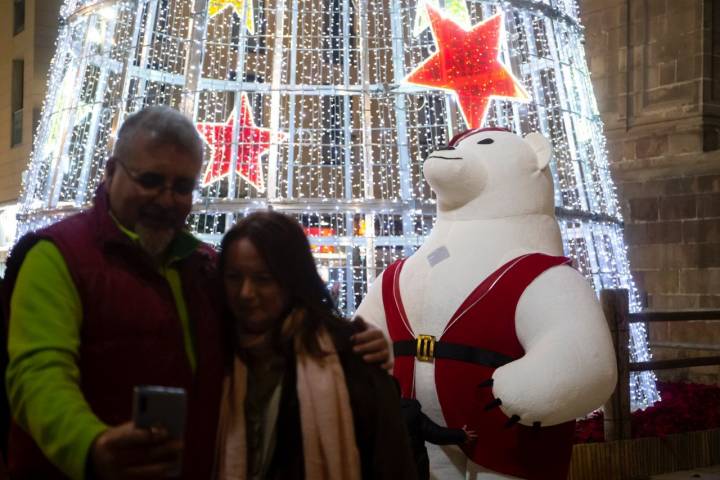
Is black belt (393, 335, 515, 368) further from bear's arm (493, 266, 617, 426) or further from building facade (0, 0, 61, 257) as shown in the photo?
building facade (0, 0, 61, 257)

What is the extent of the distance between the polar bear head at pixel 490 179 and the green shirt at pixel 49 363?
7.27 feet

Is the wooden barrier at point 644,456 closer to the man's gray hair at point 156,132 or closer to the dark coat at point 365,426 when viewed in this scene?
the dark coat at point 365,426

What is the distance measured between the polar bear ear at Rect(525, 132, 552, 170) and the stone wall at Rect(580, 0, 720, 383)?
224 inches

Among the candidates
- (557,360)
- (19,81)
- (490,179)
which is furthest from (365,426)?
(19,81)

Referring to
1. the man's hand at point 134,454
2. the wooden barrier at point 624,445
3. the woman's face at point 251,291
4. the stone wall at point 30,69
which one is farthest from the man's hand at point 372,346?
the stone wall at point 30,69

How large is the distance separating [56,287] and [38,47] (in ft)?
56.3

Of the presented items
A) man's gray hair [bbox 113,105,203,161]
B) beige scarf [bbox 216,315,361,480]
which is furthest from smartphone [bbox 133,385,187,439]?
man's gray hair [bbox 113,105,203,161]

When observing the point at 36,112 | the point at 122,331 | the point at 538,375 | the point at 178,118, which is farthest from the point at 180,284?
the point at 36,112

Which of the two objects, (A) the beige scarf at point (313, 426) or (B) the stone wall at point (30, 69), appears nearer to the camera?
(A) the beige scarf at point (313, 426)

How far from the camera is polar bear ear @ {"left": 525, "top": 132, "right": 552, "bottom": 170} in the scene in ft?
12.4

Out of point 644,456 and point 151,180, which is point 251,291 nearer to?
point 151,180

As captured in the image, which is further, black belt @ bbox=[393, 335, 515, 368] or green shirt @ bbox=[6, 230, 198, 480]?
black belt @ bbox=[393, 335, 515, 368]

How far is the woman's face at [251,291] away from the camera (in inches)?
75.4

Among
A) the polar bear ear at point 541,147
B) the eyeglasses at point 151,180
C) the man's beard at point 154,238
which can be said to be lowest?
the man's beard at point 154,238
